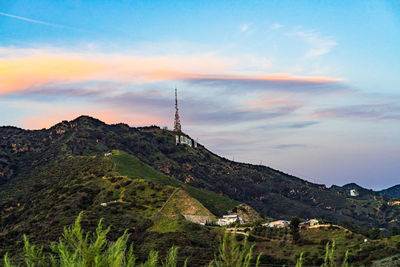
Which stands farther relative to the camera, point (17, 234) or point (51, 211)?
point (51, 211)

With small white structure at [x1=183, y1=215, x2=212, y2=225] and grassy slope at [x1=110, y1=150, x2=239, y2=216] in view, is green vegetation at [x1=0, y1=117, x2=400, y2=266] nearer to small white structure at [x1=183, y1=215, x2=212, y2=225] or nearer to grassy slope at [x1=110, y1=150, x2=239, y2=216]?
grassy slope at [x1=110, y1=150, x2=239, y2=216]

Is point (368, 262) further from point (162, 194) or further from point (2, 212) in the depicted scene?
point (2, 212)

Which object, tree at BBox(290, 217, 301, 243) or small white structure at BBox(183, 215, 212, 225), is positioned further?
small white structure at BBox(183, 215, 212, 225)

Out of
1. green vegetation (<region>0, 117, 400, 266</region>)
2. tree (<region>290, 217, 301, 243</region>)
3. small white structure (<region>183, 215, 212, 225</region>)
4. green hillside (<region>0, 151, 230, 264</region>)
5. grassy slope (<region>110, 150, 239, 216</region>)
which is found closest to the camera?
green vegetation (<region>0, 117, 400, 266</region>)

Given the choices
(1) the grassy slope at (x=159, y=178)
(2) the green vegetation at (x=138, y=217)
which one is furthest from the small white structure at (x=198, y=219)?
(1) the grassy slope at (x=159, y=178)

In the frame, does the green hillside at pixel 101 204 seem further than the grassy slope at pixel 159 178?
No

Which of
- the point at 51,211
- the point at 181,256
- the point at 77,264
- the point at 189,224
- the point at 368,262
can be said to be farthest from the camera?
the point at 51,211

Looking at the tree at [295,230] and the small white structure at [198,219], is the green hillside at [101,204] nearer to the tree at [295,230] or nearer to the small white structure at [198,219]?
the small white structure at [198,219]

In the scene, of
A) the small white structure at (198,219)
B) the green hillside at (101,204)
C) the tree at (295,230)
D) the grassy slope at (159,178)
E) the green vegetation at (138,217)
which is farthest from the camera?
the grassy slope at (159,178)

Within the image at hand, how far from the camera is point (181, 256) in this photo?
317ft

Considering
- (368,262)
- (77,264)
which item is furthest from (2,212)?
(77,264)

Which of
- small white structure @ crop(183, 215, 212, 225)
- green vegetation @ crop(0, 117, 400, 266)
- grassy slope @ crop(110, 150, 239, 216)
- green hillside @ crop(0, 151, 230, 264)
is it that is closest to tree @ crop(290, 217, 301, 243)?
green vegetation @ crop(0, 117, 400, 266)

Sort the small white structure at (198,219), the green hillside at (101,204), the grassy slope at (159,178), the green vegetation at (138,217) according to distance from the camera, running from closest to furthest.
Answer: the green vegetation at (138,217) → the green hillside at (101,204) → the small white structure at (198,219) → the grassy slope at (159,178)

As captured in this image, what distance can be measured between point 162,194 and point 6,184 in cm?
8807
